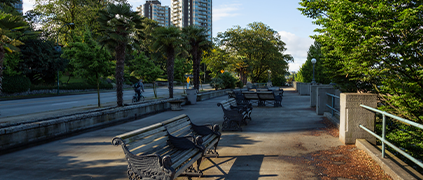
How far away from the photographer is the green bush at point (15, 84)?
28.6 metres

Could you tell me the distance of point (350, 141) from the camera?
609 cm

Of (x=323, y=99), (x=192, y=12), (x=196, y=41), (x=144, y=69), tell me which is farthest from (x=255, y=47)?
(x=192, y=12)

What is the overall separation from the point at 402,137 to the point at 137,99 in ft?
56.8

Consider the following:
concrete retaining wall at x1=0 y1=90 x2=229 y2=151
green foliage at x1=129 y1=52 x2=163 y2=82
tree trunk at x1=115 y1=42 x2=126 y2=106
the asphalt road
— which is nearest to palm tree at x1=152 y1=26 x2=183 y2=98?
green foliage at x1=129 y1=52 x2=163 y2=82

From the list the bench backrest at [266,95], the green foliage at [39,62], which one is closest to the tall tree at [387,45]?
the bench backrest at [266,95]

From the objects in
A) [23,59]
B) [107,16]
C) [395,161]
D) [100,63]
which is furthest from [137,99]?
[23,59]

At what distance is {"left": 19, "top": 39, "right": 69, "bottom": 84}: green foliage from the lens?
32.8m

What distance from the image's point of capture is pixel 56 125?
8.20 metres

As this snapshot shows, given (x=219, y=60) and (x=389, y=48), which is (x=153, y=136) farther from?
(x=219, y=60)

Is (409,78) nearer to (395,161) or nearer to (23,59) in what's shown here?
(395,161)

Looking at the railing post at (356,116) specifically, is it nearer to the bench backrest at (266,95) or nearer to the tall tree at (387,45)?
the tall tree at (387,45)

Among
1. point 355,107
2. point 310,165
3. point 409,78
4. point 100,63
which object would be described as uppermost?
point 100,63

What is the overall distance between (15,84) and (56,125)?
26.8m

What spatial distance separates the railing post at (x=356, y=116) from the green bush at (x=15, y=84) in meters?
32.6
